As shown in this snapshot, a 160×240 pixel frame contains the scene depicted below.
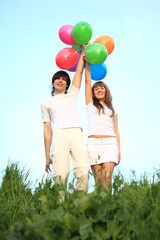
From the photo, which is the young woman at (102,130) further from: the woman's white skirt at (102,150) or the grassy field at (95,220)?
the grassy field at (95,220)

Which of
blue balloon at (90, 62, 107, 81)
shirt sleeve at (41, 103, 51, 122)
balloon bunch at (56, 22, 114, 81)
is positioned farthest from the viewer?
blue balloon at (90, 62, 107, 81)

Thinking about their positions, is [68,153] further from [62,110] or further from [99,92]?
[99,92]

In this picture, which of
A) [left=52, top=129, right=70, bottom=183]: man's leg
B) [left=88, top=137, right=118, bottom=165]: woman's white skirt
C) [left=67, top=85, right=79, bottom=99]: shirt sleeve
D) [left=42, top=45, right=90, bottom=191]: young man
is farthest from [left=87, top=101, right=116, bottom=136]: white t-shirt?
[left=52, top=129, right=70, bottom=183]: man's leg

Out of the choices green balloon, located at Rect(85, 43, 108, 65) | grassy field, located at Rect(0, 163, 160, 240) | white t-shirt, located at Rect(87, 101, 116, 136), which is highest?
green balloon, located at Rect(85, 43, 108, 65)

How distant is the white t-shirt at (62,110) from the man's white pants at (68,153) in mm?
108

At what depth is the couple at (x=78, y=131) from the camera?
3.72 metres

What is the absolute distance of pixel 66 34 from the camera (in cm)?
454

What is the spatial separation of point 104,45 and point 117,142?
171cm

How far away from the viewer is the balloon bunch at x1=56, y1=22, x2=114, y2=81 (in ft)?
13.7

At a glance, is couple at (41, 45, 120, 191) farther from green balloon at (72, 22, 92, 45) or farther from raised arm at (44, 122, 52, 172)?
green balloon at (72, 22, 92, 45)

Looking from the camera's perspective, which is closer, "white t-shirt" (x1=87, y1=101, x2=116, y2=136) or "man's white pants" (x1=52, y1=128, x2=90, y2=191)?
"man's white pants" (x1=52, y1=128, x2=90, y2=191)

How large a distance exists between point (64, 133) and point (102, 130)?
55cm

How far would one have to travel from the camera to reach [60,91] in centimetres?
412

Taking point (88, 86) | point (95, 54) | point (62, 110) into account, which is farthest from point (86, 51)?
point (62, 110)
